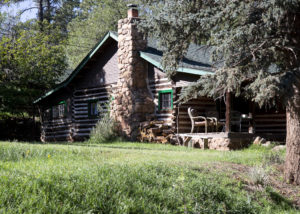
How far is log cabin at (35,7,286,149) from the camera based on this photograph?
16.2 m

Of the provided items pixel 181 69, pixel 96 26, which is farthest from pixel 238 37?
pixel 96 26

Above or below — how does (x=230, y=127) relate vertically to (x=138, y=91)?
below

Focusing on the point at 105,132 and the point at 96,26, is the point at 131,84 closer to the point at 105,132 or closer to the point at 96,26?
the point at 105,132

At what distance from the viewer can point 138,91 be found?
17484 mm

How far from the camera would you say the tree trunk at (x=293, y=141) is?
26.4ft

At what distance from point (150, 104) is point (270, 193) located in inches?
396

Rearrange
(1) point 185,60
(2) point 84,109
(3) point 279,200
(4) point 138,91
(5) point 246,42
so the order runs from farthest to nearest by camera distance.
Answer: (2) point 84,109
(4) point 138,91
(1) point 185,60
(5) point 246,42
(3) point 279,200

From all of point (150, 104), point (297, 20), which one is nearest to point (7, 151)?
point (297, 20)

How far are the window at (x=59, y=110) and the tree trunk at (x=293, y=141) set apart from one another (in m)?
16.6

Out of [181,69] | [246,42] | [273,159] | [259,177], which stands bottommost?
[259,177]

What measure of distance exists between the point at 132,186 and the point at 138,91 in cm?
1116

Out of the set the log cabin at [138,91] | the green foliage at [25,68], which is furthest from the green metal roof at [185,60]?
the green foliage at [25,68]

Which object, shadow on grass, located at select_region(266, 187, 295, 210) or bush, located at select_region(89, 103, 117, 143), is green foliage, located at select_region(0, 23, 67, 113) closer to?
bush, located at select_region(89, 103, 117, 143)

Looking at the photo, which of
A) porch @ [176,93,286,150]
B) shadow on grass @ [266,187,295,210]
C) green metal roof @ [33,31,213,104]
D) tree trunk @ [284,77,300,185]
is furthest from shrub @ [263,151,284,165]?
green metal roof @ [33,31,213,104]
